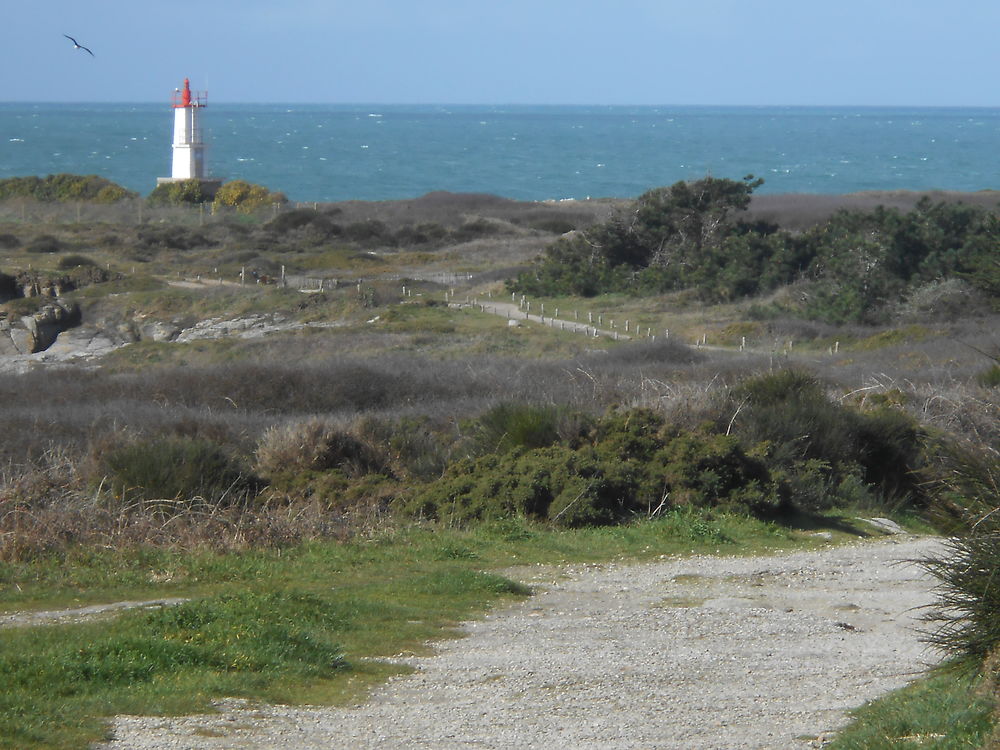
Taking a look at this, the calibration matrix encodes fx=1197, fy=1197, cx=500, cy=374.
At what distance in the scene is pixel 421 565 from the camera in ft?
32.1

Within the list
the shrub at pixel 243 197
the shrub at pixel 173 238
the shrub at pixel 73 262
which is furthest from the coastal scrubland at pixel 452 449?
the shrub at pixel 243 197

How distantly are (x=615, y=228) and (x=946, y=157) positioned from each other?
137 meters

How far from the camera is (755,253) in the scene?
36750 mm

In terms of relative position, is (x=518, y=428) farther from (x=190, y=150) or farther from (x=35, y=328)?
(x=190, y=150)

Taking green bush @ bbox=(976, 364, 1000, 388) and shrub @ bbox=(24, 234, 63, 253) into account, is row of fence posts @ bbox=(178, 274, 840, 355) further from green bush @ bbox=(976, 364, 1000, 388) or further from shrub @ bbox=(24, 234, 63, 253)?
shrub @ bbox=(24, 234, 63, 253)

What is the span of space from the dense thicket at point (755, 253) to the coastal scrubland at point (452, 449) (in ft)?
0.40

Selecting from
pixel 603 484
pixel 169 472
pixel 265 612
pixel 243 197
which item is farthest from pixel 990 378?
pixel 243 197

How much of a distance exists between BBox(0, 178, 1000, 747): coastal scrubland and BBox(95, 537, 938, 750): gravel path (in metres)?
0.38

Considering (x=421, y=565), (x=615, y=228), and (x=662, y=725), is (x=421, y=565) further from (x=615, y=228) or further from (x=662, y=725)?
(x=615, y=228)

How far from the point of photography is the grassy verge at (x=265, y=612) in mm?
5508

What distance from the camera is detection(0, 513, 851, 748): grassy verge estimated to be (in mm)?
5508

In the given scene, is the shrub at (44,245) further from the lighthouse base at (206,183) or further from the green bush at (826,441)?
the green bush at (826,441)

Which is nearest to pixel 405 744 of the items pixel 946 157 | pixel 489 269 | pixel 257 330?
pixel 257 330

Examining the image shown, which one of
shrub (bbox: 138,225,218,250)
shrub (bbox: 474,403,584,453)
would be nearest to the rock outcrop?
shrub (bbox: 138,225,218,250)
